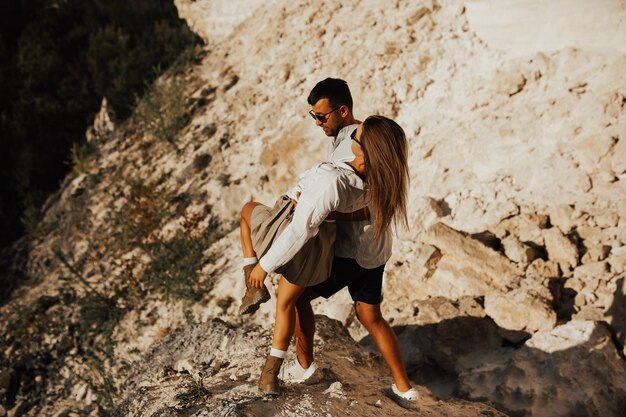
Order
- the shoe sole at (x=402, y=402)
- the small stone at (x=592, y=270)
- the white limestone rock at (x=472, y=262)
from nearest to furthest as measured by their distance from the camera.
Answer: the shoe sole at (x=402, y=402), the small stone at (x=592, y=270), the white limestone rock at (x=472, y=262)

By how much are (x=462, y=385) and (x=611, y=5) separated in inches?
139

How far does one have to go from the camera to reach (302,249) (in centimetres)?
258

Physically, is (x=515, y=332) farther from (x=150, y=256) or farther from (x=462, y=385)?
(x=150, y=256)

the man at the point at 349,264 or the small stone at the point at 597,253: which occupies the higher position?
the man at the point at 349,264

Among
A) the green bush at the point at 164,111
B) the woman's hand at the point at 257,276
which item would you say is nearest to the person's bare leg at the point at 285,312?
the woman's hand at the point at 257,276

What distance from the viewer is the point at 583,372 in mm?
3523

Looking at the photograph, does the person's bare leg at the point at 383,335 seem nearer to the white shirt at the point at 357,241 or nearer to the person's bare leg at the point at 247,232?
the white shirt at the point at 357,241

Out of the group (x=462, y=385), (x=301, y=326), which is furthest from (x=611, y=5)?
(x=301, y=326)

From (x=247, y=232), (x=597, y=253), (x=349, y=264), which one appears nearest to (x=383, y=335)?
(x=349, y=264)

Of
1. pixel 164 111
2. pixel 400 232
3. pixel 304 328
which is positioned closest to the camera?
pixel 304 328

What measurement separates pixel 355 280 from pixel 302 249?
43cm

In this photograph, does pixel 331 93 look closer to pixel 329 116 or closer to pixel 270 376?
pixel 329 116

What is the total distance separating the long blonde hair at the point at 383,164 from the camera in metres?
2.54

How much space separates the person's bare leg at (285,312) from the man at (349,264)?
22 cm
